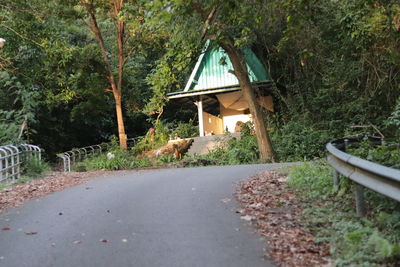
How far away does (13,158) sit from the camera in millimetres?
14133

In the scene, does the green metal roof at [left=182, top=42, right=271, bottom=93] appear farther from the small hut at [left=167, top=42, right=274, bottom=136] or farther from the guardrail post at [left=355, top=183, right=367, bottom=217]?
the guardrail post at [left=355, top=183, right=367, bottom=217]

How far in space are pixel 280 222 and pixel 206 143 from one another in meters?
19.7

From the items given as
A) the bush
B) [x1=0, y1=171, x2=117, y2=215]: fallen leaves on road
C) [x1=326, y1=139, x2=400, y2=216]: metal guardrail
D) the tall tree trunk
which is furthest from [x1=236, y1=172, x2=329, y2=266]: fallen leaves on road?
the tall tree trunk

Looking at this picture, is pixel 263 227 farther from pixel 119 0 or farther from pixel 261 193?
pixel 119 0

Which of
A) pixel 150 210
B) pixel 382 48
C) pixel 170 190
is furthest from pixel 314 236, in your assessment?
pixel 382 48

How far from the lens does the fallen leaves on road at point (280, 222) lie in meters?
4.88

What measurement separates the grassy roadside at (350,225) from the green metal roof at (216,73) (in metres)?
18.7

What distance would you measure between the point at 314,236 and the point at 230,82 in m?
22.3

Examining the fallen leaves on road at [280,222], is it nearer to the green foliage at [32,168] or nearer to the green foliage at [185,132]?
the green foliage at [32,168]

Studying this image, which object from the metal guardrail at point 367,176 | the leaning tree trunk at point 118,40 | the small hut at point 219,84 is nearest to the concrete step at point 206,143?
the small hut at point 219,84

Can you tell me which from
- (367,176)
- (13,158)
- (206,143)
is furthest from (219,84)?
(367,176)

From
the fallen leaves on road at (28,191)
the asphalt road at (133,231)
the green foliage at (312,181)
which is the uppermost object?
the green foliage at (312,181)

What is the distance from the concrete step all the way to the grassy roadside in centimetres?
1681

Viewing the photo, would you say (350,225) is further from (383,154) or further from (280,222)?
(383,154)
